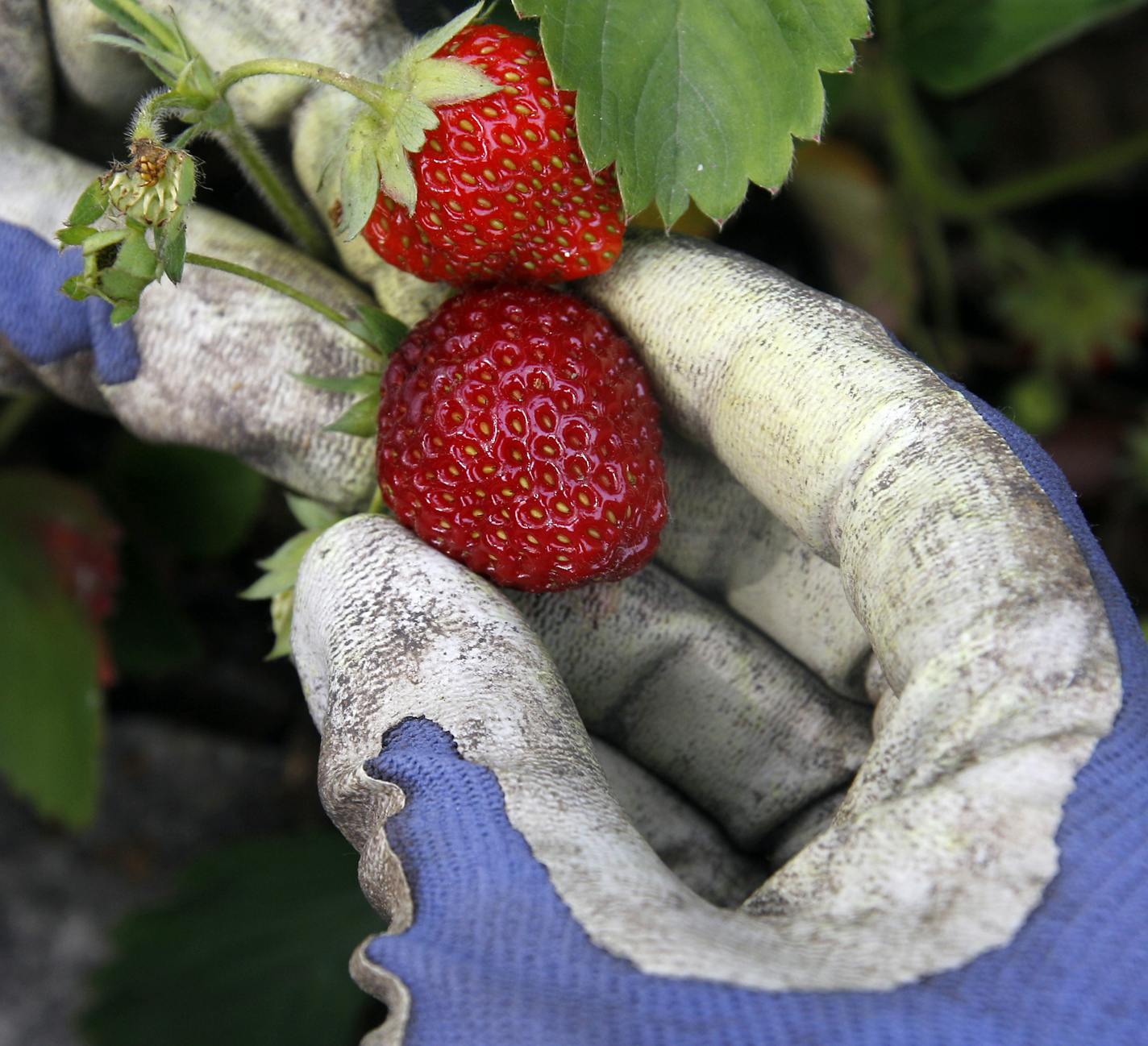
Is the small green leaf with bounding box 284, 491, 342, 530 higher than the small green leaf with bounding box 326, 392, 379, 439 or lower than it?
lower

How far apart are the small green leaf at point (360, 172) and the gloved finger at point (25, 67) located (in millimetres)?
424

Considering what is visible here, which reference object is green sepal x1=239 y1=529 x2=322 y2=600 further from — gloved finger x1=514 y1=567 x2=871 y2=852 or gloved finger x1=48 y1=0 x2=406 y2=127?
gloved finger x1=48 y1=0 x2=406 y2=127

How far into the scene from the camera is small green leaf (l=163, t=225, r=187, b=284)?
619 mm

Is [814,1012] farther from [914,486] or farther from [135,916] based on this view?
[135,916]

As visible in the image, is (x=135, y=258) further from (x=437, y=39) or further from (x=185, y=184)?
(x=437, y=39)

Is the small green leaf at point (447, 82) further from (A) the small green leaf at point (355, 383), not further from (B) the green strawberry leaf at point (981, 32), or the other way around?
(B) the green strawberry leaf at point (981, 32)

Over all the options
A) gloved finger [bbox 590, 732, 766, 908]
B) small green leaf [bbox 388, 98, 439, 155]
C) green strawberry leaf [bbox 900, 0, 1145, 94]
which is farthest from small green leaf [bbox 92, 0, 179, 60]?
green strawberry leaf [bbox 900, 0, 1145, 94]

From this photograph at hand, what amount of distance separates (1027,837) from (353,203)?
54 centimetres

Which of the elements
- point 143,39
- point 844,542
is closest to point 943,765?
point 844,542

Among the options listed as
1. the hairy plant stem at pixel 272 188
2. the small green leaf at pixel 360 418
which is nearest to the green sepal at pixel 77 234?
the hairy plant stem at pixel 272 188

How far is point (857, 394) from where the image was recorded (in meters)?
0.71

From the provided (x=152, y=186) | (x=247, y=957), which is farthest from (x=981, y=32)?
(x=247, y=957)

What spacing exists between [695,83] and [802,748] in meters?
0.51

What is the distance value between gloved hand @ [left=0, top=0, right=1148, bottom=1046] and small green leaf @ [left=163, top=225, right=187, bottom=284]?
0.22 m
